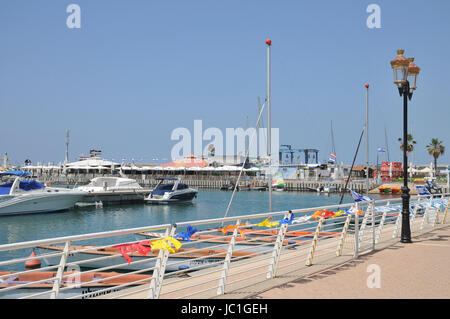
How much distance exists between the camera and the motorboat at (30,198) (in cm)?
3550

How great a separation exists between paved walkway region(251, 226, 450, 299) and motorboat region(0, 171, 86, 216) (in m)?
32.7

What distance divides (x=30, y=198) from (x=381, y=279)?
34586 mm

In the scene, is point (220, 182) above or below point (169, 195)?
below

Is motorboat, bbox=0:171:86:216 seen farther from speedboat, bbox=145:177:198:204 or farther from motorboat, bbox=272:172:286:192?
motorboat, bbox=272:172:286:192

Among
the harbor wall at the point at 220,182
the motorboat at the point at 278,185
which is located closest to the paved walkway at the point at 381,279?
the harbor wall at the point at 220,182

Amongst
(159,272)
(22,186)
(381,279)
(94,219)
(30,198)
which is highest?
(159,272)

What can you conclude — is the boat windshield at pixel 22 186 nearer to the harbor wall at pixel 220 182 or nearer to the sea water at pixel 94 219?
the sea water at pixel 94 219

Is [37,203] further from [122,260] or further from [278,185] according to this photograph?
[278,185]

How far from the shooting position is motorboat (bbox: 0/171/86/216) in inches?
1398

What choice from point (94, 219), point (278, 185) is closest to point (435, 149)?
point (278, 185)

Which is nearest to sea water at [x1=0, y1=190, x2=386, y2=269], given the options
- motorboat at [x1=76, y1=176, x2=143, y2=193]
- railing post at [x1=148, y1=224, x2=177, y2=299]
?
motorboat at [x1=76, y1=176, x2=143, y2=193]

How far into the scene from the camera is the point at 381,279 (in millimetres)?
7586
